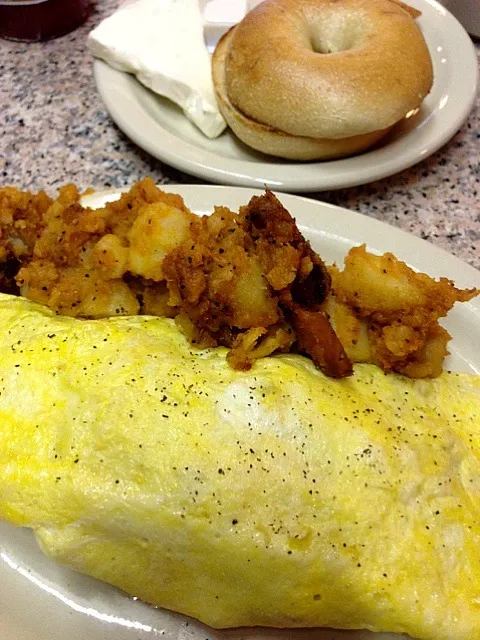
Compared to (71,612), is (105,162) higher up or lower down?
higher up

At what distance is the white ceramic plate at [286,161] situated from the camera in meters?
1.50

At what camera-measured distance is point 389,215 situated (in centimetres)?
163

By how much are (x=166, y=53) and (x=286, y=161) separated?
0.55m

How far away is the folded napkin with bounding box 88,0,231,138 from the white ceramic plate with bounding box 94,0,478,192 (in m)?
0.05

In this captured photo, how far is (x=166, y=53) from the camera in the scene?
179 centimetres

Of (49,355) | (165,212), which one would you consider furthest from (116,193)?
(49,355)

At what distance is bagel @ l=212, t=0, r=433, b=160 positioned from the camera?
4.80 ft

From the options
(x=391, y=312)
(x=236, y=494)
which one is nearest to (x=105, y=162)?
(x=391, y=312)

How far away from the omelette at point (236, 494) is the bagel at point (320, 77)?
82cm

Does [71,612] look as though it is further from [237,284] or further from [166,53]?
[166,53]

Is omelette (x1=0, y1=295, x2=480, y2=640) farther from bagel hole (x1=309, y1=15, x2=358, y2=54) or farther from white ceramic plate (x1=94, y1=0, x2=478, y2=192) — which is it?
bagel hole (x1=309, y1=15, x2=358, y2=54)

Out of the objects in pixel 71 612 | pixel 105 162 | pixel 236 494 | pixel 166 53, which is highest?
pixel 166 53

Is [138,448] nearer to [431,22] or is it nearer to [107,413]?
[107,413]

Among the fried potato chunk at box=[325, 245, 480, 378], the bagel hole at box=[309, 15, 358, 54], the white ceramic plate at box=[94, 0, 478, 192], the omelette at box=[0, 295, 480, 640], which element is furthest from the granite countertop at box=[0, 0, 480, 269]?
the omelette at box=[0, 295, 480, 640]
